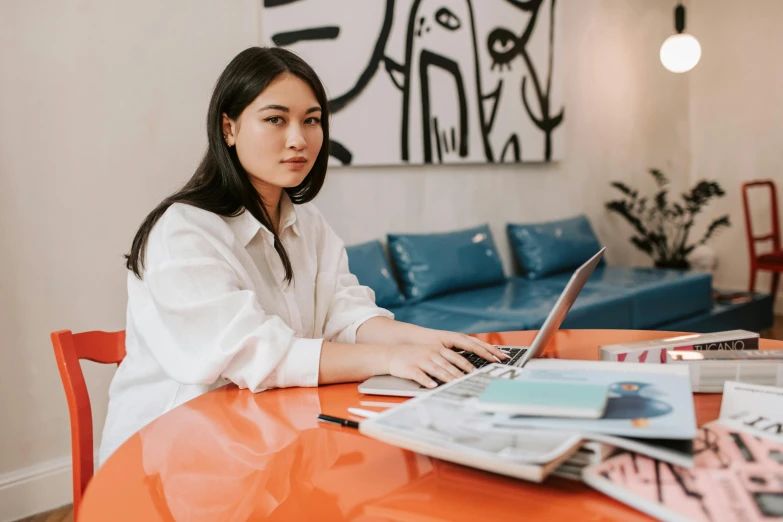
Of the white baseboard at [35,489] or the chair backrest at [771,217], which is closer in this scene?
the white baseboard at [35,489]

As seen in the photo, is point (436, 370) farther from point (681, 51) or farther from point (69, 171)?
point (681, 51)

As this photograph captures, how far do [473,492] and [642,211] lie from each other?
14.6ft

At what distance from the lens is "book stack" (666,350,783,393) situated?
993mm

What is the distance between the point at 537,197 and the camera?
4160mm

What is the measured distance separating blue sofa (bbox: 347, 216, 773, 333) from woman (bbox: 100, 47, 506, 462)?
120 cm

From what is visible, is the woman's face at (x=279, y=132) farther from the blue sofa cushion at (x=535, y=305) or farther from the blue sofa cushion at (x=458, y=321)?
the blue sofa cushion at (x=535, y=305)

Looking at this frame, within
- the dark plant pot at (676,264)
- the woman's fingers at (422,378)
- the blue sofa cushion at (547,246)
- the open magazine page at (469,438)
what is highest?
the open magazine page at (469,438)

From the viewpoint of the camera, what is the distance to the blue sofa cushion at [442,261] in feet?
10.3

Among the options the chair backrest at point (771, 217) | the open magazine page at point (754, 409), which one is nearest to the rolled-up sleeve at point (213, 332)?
the open magazine page at point (754, 409)

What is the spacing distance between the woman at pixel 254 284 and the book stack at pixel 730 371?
1.06 ft

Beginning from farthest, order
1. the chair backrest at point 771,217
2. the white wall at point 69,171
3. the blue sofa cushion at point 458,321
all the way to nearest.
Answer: the chair backrest at point 771,217 < the blue sofa cushion at point 458,321 < the white wall at point 69,171

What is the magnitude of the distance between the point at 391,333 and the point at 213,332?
0.40 m

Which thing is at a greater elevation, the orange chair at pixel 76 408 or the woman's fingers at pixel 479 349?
the woman's fingers at pixel 479 349

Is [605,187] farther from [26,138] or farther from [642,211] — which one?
[26,138]
